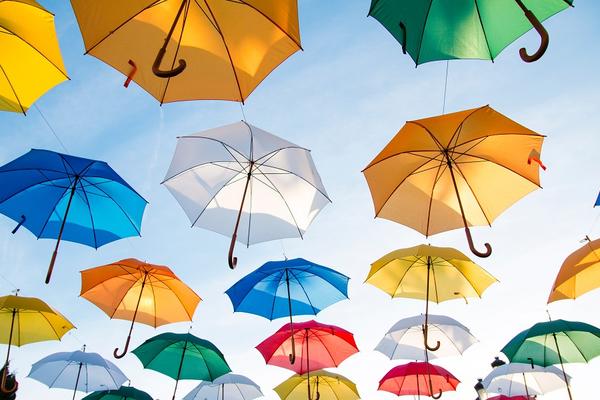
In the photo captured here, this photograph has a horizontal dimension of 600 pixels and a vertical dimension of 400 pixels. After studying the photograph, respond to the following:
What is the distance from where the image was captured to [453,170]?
7.31m

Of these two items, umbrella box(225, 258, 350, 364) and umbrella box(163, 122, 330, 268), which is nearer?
umbrella box(163, 122, 330, 268)

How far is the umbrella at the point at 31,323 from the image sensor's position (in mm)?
10070

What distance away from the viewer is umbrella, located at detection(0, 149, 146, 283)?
24.8ft

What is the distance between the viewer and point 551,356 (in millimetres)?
11039

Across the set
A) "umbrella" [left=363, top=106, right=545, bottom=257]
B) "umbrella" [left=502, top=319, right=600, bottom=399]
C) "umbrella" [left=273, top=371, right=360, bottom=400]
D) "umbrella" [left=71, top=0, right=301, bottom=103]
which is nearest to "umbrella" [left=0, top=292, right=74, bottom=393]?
"umbrella" [left=273, top=371, right=360, bottom=400]

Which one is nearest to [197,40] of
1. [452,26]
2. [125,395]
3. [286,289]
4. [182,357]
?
[452,26]

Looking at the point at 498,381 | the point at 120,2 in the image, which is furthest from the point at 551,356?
the point at 120,2

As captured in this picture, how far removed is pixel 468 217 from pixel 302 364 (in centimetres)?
601

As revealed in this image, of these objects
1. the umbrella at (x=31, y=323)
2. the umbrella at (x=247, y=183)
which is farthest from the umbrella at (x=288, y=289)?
the umbrella at (x=31, y=323)

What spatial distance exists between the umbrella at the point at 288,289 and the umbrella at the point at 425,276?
2.97ft

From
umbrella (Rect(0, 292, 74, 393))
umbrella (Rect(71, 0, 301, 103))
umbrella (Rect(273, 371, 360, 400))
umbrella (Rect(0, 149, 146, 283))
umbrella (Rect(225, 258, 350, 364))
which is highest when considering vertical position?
umbrella (Rect(71, 0, 301, 103))

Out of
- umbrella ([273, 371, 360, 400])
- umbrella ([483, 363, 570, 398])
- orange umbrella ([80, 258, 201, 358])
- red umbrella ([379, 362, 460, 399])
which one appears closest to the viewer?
orange umbrella ([80, 258, 201, 358])

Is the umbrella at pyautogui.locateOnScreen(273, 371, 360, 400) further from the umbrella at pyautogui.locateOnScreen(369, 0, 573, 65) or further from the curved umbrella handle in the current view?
the umbrella at pyautogui.locateOnScreen(369, 0, 573, 65)

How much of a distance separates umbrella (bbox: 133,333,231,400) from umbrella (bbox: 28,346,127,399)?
4609 millimetres
